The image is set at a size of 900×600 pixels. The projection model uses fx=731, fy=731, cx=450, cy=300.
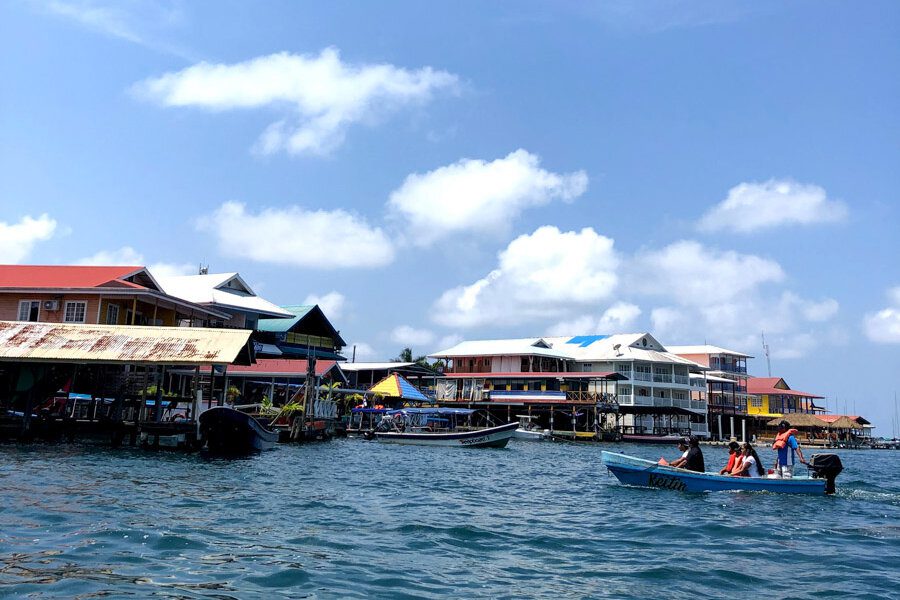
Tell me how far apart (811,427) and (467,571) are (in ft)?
255

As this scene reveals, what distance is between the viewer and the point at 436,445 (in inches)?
1705

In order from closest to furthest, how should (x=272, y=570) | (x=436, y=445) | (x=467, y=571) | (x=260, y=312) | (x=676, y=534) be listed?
(x=272, y=570) → (x=467, y=571) → (x=676, y=534) → (x=436, y=445) → (x=260, y=312)

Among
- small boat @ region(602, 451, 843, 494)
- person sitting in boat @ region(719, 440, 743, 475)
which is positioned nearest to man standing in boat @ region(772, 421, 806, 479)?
small boat @ region(602, 451, 843, 494)

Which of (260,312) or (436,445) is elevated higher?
(260,312)

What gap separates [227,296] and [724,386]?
189ft

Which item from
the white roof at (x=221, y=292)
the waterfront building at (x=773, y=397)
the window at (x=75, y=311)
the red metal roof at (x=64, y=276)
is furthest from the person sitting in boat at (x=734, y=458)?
the waterfront building at (x=773, y=397)

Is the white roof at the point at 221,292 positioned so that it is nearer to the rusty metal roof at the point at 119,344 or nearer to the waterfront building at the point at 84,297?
the waterfront building at the point at 84,297

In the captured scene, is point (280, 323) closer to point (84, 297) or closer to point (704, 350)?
point (84, 297)

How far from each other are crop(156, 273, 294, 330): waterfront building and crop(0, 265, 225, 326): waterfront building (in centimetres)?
1074

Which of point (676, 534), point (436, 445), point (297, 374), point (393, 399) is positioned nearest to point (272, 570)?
point (676, 534)

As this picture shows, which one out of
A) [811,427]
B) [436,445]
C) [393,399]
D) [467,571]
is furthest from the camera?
[811,427]

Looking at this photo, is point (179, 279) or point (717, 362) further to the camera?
point (717, 362)

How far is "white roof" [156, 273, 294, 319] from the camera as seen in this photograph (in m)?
51.1

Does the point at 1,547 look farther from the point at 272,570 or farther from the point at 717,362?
the point at 717,362
